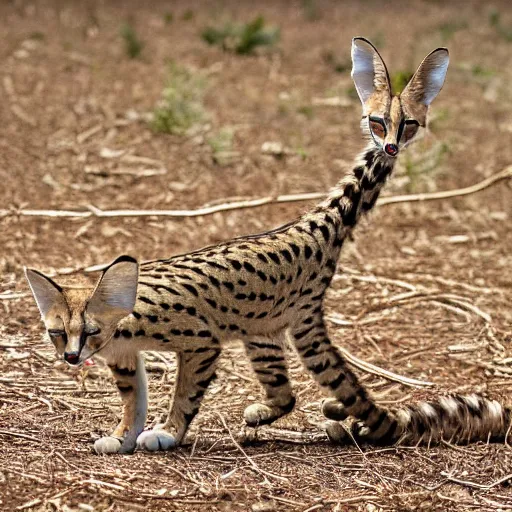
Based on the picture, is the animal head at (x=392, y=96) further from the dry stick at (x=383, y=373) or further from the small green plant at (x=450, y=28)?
the small green plant at (x=450, y=28)

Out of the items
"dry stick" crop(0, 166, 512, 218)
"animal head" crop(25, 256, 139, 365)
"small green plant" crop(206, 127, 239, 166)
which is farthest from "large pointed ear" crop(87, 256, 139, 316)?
"small green plant" crop(206, 127, 239, 166)

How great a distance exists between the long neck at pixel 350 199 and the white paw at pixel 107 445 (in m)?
1.26

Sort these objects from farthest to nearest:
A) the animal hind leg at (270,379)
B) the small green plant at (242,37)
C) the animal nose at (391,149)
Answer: the small green plant at (242,37) < the animal hind leg at (270,379) < the animal nose at (391,149)

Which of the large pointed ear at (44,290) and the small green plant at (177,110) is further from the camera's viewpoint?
the small green plant at (177,110)

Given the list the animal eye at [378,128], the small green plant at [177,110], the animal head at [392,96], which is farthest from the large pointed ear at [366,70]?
the small green plant at [177,110]

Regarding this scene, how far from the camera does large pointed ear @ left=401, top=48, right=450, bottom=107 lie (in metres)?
4.25

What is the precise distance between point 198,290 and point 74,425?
35.9 inches

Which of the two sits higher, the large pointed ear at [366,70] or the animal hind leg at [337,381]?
the large pointed ear at [366,70]

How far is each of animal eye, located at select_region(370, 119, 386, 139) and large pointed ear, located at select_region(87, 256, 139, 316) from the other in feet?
3.73

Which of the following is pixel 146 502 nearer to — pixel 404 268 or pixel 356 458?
pixel 356 458

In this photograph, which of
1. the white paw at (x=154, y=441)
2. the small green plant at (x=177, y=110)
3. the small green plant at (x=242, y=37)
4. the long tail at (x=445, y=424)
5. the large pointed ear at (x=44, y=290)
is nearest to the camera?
the large pointed ear at (x=44, y=290)

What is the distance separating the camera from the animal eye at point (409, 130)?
4.27 m

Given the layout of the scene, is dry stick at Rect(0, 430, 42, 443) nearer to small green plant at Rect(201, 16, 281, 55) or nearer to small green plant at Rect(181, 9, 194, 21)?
small green plant at Rect(201, 16, 281, 55)

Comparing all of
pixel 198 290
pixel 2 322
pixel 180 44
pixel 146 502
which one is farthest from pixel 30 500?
pixel 180 44
